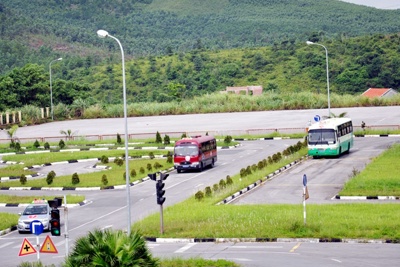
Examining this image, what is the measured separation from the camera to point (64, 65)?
155 metres

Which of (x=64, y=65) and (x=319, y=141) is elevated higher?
(x=64, y=65)

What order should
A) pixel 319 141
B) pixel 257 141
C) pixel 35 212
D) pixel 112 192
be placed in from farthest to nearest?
pixel 257 141 → pixel 319 141 → pixel 112 192 → pixel 35 212

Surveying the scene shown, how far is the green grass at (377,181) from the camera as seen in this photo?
4097 centimetres

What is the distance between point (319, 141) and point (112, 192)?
15.3 meters

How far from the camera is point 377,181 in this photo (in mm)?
42906

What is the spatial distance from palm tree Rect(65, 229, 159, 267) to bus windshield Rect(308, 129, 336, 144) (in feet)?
117

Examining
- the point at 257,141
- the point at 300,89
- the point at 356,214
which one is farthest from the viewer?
the point at 300,89

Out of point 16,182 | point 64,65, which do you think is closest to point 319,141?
point 16,182

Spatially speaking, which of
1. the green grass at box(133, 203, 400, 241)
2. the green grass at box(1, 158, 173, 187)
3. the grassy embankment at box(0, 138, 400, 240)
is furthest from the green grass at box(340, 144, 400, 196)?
the green grass at box(1, 158, 173, 187)

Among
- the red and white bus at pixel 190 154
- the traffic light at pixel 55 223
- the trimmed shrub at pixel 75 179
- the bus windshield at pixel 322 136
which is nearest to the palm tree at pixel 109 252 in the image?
the traffic light at pixel 55 223

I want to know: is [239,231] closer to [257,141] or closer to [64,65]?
[257,141]

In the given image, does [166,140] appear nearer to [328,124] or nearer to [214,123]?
[214,123]

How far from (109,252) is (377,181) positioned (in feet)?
80.2

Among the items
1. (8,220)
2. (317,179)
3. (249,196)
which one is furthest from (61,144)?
(8,220)
